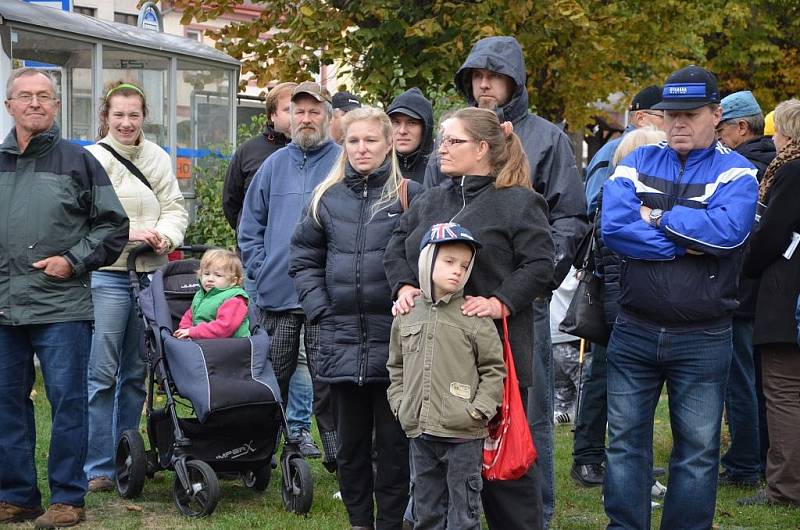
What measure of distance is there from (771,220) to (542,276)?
2249mm

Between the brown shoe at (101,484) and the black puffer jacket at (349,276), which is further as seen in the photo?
the brown shoe at (101,484)

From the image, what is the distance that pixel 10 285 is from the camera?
6219mm

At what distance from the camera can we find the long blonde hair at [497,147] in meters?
5.32

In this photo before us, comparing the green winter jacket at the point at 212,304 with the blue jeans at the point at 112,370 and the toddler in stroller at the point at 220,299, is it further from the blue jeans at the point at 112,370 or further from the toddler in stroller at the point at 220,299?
the blue jeans at the point at 112,370

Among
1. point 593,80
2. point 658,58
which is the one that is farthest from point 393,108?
point 658,58

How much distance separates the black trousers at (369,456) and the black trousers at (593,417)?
2086mm

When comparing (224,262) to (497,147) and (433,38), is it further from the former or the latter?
(433,38)

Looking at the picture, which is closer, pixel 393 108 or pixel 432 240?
pixel 432 240

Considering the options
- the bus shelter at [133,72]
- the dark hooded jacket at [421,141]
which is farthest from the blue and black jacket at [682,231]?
the bus shelter at [133,72]

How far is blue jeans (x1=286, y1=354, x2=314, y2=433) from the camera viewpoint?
28.2 ft

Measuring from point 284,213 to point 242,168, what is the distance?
147cm

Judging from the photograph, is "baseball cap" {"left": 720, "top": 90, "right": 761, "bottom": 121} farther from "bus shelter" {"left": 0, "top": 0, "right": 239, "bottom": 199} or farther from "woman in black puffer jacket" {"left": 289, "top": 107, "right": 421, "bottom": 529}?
"bus shelter" {"left": 0, "top": 0, "right": 239, "bottom": 199}

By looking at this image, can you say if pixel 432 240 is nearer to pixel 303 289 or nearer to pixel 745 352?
pixel 303 289

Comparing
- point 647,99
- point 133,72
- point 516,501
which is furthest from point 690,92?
point 133,72
